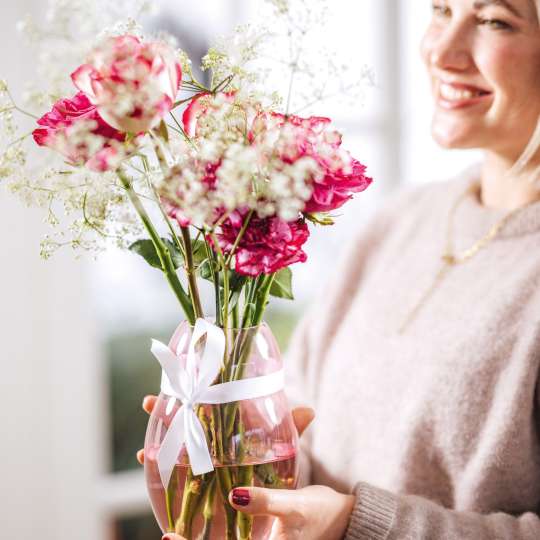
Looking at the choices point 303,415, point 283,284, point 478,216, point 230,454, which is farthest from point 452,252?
point 230,454

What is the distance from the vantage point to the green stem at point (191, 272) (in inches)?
27.2

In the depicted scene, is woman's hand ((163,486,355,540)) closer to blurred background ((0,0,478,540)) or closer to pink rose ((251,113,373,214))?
pink rose ((251,113,373,214))

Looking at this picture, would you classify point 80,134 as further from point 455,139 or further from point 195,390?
point 455,139

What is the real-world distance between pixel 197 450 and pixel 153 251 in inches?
8.6

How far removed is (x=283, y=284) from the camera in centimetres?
78

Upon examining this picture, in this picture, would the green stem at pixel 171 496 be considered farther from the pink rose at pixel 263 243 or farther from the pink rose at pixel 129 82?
the pink rose at pixel 129 82

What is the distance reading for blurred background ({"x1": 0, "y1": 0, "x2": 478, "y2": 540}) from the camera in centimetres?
184

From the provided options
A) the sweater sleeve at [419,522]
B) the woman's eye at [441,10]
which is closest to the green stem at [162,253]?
the sweater sleeve at [419,522]

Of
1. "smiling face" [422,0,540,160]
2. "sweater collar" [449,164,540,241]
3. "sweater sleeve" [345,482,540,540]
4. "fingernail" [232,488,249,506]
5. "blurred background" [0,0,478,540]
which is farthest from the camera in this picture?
"blurred background" [0,0,478,540]

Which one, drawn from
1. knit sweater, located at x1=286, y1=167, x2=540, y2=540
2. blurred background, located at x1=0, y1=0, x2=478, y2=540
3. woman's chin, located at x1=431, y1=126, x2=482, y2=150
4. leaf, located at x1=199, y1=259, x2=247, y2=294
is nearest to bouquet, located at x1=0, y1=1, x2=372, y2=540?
leaf, located at x1=199, y1=259, x2=247, y2=294

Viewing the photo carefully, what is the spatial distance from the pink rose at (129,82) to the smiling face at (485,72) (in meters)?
0.59

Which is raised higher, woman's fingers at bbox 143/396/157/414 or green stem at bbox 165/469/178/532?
woman's fingers at bbox 143/396/157/414

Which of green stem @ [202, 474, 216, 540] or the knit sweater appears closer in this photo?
green stem @ [202, 474, 216, 540]

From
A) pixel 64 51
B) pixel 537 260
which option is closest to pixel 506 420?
pixel 537 260
